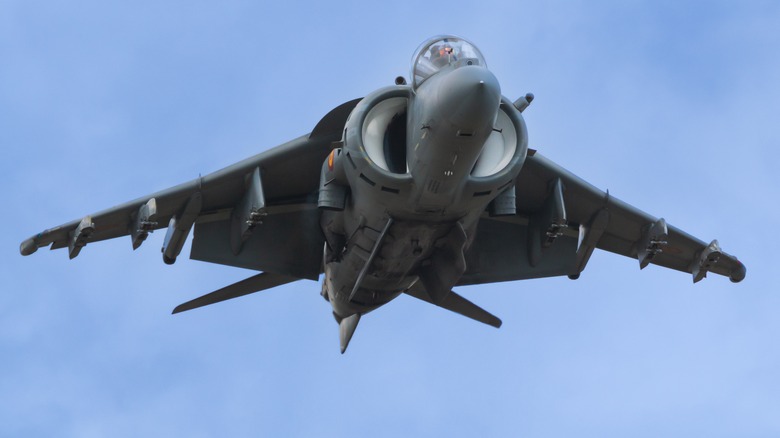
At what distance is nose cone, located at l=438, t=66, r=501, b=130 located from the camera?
16938 mm

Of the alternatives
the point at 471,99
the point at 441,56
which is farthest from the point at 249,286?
the point at 471,99

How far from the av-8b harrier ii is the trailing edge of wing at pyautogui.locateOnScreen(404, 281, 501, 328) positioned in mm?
24

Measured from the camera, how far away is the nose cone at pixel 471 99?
16938mm

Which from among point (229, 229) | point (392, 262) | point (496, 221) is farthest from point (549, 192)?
point (229, 229)

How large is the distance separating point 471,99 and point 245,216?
4.91m

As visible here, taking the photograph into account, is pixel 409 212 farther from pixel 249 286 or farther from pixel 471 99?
pixel 249 286

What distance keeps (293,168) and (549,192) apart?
397cm

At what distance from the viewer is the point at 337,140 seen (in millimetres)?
20031

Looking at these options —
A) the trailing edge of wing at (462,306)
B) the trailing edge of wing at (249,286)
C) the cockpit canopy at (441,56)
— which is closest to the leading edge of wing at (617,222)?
the trailing edge of wing at (462,306)

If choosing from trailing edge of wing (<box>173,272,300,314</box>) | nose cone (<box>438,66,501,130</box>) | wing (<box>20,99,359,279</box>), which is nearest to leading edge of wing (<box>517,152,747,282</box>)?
wing (<box>20,99,359,279</box>)

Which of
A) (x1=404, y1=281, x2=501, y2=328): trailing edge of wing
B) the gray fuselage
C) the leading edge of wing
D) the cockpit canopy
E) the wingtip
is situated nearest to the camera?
the gray fuselage

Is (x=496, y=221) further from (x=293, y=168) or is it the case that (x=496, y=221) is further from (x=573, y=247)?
(x=293, y=168)

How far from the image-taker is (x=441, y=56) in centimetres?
1839

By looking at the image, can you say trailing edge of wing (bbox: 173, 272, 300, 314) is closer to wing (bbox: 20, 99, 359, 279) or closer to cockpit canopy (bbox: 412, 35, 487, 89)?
wing (bbox: 20, 99, 359, 279)
